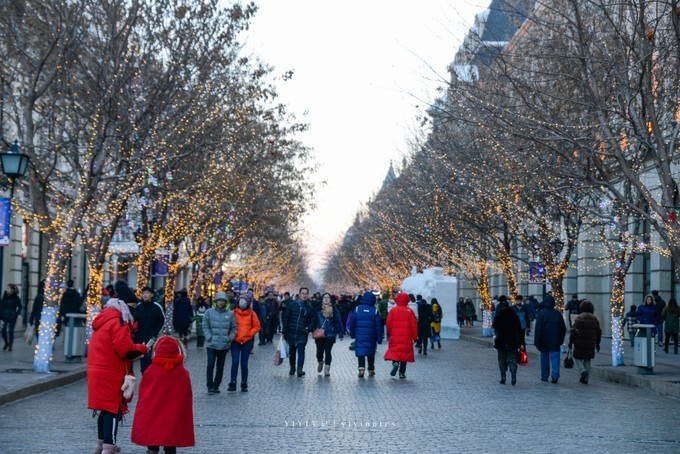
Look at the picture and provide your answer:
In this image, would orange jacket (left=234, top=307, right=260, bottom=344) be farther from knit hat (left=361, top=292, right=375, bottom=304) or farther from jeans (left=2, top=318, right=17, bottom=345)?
jeans (left=2, top=318, right=17, bottom=345)

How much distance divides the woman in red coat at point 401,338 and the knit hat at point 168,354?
39.6ft

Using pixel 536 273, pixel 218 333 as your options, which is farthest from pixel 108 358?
pixel 536 273

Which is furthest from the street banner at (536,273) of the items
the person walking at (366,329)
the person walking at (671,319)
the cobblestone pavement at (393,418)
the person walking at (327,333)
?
the person walking at (366,329)

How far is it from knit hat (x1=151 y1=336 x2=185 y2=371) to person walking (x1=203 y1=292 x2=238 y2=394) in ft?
25.2

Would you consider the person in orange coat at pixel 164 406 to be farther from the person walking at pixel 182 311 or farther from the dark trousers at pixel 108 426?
the person walking at pixel 182 311

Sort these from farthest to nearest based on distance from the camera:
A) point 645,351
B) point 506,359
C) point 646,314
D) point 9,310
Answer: point 646,314
point 9,310
point 645,351
point 506,359

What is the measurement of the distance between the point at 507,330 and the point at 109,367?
11.7 m

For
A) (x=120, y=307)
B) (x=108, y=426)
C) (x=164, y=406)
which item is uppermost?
(x=120, y=307)

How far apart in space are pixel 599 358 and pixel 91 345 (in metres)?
19.9

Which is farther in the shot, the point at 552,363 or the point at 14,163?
the point at 552,363

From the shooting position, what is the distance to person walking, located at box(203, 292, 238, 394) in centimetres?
1797

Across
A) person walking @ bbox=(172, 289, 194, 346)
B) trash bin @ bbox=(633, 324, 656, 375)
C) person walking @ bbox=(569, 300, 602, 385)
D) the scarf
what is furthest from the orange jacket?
person walking @ bbox=(172, 289, 194, 346)

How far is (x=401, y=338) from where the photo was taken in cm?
2212

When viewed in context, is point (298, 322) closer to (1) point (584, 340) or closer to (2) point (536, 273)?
(1) point (584, 340)
